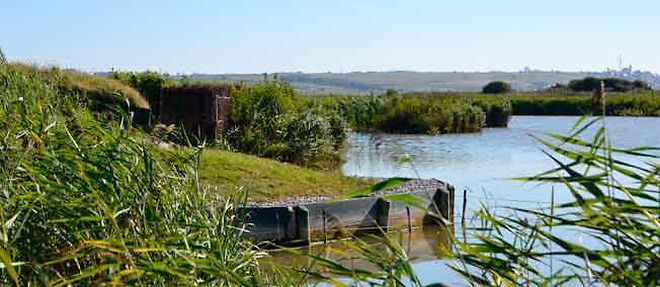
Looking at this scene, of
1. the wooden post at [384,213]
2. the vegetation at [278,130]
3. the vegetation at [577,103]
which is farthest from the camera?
the vegetation at [577,103]

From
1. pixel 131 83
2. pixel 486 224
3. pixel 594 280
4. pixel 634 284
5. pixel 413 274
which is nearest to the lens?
pixel 634 284

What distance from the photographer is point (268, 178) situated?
1911 cm

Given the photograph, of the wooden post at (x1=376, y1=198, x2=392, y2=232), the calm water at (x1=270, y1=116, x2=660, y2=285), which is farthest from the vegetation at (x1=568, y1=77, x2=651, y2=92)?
the wooden post at (x1=376, y1=198, x2=392, y2=232)

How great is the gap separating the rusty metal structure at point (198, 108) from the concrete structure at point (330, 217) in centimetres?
826

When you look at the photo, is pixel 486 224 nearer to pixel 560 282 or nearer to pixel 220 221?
pixel 560 282

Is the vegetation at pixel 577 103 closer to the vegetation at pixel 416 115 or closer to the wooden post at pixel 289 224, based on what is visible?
the vegetation at pixel 416 115

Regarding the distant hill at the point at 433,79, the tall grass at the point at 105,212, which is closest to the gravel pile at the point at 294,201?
the tall grass at the point at 105,212

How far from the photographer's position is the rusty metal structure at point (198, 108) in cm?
2409

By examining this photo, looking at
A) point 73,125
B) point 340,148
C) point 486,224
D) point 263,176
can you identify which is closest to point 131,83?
point 340,148

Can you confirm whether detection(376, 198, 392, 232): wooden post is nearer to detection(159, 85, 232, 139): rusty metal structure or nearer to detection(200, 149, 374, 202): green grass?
detection(200, 149, 374, 202): green grass

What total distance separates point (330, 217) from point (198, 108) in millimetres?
9230

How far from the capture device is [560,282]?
126 inches

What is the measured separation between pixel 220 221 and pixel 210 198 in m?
0.54

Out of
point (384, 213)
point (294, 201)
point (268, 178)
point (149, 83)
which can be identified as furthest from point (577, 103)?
point (384, 213)
